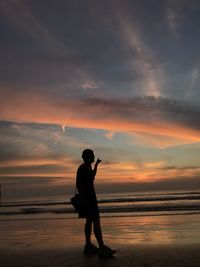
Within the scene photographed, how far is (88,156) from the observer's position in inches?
344

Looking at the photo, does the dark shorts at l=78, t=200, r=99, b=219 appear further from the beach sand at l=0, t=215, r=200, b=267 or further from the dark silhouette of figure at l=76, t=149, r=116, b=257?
the beach sand at l=0, t=215, r=200, b=267

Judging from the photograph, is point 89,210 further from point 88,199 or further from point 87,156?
point 87,156

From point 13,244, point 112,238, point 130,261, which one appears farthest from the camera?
point 112,238

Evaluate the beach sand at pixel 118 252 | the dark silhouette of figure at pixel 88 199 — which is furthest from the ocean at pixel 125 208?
the dark silhouette of figure at pixel 88 199

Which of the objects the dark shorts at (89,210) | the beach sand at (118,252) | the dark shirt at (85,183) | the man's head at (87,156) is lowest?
the beach sand at (118,252)

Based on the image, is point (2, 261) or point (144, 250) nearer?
point (2, 261)

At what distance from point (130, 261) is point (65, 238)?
5.01m

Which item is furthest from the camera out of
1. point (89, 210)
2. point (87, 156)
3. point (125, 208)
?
point (125, 208)

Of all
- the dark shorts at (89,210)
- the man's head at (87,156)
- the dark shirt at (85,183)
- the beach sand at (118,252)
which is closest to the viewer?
the beach sand at (118,252)

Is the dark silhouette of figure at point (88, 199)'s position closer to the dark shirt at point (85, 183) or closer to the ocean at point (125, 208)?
the dark shirt at point (85, 183)

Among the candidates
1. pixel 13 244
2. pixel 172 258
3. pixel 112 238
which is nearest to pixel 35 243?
pixel 13 244

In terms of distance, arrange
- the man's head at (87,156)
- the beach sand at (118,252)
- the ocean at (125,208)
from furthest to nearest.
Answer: the ocean at (125,208) → the man's head at (87,156) → the beach sand at (118,252)

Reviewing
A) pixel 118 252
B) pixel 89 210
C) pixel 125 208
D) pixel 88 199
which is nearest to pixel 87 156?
pixel 88 199

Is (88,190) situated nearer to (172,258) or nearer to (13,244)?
(172,258)
